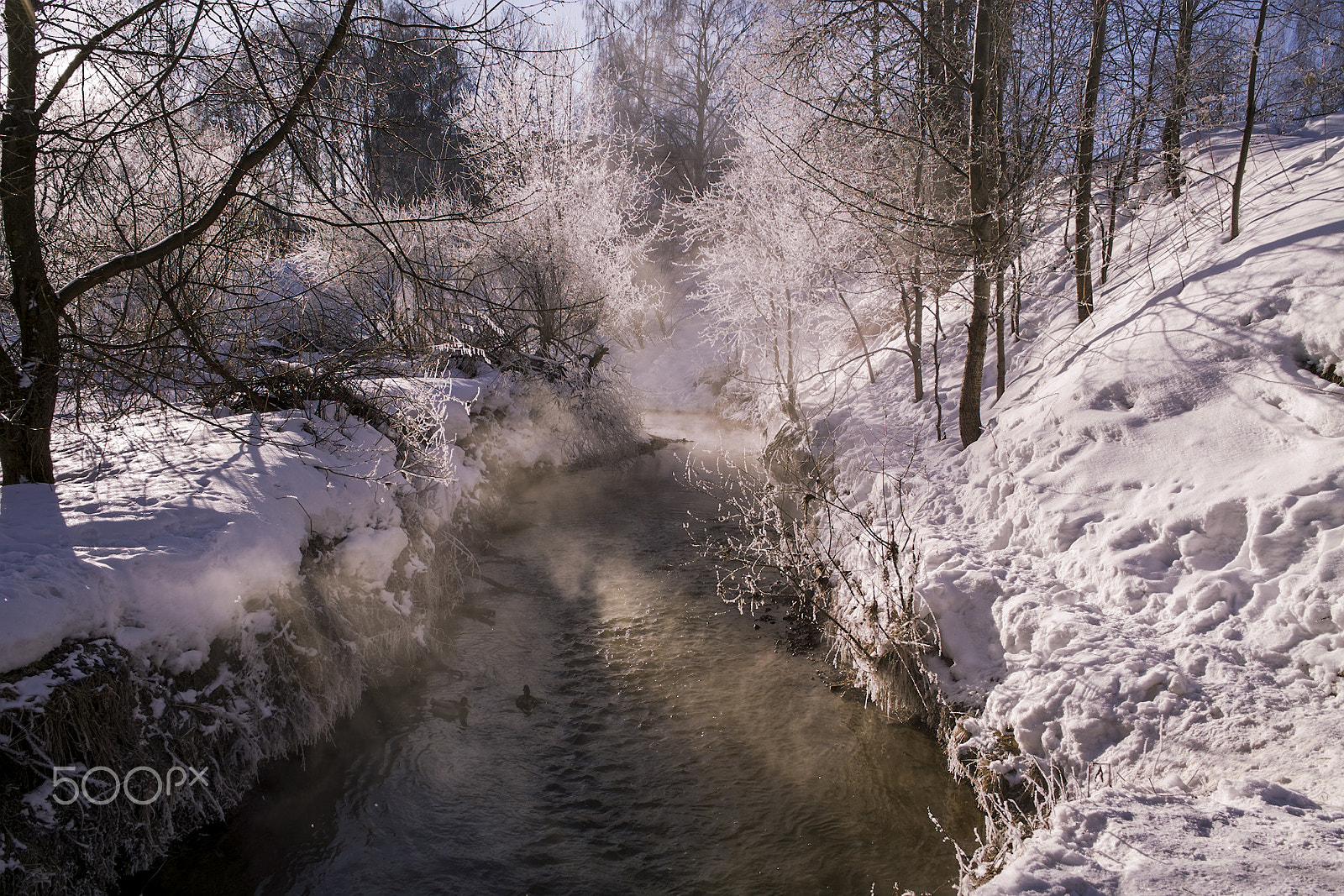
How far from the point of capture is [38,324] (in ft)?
14.9

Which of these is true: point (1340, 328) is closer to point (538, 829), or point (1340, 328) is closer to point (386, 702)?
point (538, 829)

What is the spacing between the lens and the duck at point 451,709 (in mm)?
5926

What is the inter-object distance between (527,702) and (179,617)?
2836 mm

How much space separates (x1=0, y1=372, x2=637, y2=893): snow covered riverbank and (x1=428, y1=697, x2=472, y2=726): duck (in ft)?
2.18

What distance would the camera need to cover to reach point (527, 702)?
20.1 feet

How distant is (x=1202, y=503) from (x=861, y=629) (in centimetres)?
284

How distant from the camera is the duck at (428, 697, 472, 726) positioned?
5926mm

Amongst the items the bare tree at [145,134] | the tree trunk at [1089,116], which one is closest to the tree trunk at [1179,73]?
the tree trunk at [1089,116]

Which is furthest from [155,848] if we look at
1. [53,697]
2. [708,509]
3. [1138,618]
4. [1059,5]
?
[1059,5]

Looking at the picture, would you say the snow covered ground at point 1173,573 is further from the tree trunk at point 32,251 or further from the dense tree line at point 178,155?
the tree trunk at point 32,251

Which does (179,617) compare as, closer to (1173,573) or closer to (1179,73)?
(1173,573)

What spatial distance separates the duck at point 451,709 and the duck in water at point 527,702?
43 centimetres
